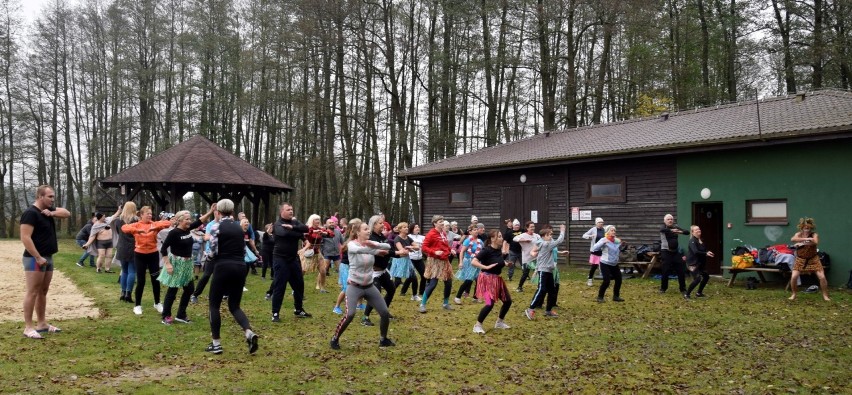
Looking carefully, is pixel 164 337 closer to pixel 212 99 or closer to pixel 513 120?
pixel 513 120

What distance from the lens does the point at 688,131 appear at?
18.2m

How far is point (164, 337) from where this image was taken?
27.4ft

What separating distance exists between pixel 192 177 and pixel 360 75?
13967mm

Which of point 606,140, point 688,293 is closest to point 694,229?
point 688,293

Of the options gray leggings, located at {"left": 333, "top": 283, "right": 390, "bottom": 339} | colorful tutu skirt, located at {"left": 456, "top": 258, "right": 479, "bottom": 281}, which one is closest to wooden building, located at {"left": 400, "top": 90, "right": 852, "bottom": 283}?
colorful tutu skirt, located at {"left": 456, "top": 258, "right": 479, "bottom": 281}

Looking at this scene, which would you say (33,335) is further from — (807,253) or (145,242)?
(807,253)

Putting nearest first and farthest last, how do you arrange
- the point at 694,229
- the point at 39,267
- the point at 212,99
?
the point at 39,267, the point at 694,229, the point at 212,99

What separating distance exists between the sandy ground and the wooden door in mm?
14407

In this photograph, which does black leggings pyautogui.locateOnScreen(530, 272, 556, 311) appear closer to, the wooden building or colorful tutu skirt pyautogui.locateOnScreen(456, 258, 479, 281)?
colorful tutu skirt pyautogui.locateOnScreen(456, 258, 479, 281)

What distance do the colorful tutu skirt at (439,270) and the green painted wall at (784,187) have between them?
897 cm

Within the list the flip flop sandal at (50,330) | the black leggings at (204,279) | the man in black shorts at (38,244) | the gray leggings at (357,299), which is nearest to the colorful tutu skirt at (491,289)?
the gray leggings at (357,299)

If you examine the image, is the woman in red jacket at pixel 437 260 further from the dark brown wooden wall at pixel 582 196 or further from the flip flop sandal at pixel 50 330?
the dark brown wooden wall at pixel 582 196

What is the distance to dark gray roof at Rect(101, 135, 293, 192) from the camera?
22375mm

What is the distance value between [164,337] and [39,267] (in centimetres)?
172
